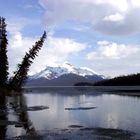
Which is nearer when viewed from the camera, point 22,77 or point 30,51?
point 22,77

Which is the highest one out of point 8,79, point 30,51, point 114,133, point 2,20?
point 2,20

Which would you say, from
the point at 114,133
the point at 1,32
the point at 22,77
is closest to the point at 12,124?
the point at 114,133

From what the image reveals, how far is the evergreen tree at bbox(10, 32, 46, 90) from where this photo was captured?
275ft

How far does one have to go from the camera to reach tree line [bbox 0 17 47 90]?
274ft

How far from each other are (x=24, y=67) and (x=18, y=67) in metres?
1.29

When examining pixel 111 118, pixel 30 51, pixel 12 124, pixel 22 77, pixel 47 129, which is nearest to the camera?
pixel 47 129

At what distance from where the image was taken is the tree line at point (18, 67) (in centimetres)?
8344

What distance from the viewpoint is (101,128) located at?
34438 millimetres

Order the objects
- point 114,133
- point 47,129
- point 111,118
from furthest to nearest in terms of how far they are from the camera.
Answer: point 111,118 < point 47,129 < point 114,133

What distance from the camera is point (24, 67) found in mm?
88250

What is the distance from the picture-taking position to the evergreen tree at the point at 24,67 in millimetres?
83750

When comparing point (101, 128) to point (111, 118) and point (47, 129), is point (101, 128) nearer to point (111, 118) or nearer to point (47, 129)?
point (47, 129)

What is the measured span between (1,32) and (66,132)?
61.6 m

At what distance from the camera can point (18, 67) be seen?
88.3 m
